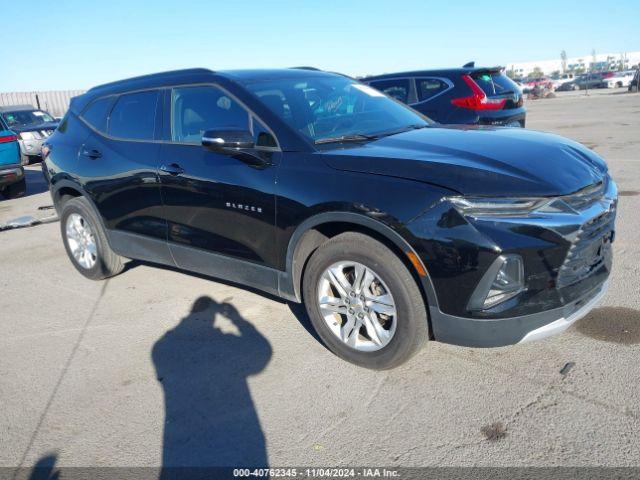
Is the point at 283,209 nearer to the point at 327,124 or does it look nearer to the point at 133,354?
the point at 327,124

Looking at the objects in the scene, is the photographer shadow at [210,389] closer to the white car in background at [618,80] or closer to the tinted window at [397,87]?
the tinted window at [397,87]

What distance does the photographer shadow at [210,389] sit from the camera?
2709 mm

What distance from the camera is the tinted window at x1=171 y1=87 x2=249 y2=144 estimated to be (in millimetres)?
3812

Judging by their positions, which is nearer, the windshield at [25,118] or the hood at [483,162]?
the hood at [483,162]

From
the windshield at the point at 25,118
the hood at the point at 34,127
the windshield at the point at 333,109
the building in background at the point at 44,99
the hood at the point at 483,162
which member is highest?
the building in background at the point at 44,99

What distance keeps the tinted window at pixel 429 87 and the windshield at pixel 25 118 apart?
12.7 meters

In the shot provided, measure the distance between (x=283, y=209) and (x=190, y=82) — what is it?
1.46 metres

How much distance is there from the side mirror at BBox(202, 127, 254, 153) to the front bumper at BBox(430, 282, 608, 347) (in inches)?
62.0

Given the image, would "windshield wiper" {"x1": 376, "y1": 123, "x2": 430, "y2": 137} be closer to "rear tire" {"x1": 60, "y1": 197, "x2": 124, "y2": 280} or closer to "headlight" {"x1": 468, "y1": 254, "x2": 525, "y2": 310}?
"headlight" {"x1": 468, "y1": 254, "x2": 525, "y2": 310}

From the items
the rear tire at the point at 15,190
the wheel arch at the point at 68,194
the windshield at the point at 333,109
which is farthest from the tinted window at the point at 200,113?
the rear tire at the point at 15,190

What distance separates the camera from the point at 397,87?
9070 millimetres

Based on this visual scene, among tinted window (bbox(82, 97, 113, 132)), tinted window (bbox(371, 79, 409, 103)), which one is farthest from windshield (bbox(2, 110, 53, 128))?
tinted window (bbox(82, 97, 113, 132))

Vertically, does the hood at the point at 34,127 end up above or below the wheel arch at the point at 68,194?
above

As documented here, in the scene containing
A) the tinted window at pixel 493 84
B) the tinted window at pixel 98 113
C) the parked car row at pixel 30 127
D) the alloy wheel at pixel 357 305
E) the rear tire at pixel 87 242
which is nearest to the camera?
the alloy wheel at pixel 357 305
